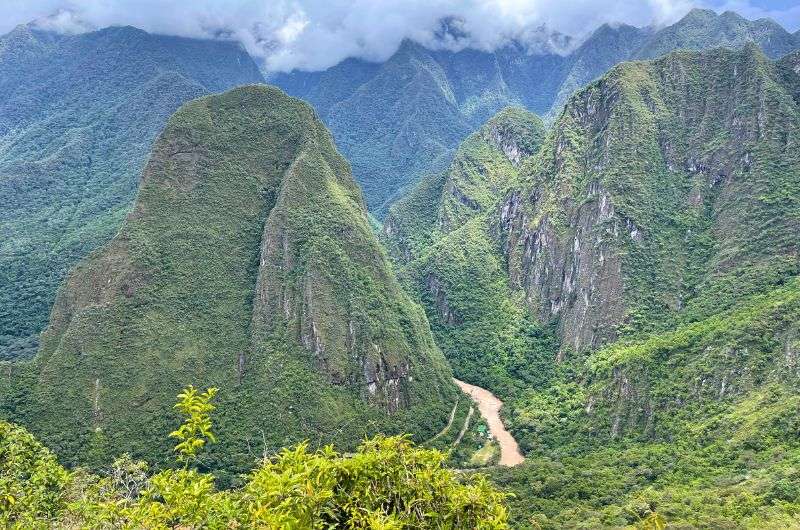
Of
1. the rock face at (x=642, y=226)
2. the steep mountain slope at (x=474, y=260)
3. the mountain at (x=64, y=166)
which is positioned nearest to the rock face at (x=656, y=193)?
the rock face at (x=642, y=226)

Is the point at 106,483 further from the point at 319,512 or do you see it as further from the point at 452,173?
the point at 452,173

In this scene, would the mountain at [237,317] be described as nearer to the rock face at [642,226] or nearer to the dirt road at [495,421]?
the dirt road at [495,421]

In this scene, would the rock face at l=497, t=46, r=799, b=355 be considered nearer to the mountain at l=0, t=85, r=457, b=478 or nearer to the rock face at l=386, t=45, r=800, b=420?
the rock face at l=386, t=45, r=800, b=420

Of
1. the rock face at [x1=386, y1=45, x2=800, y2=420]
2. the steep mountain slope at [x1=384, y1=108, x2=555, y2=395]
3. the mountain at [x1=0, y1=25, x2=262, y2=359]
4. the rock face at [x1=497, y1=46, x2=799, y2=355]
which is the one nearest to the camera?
the rock face at [x1=386, y1=45, x2=800, y2=420]

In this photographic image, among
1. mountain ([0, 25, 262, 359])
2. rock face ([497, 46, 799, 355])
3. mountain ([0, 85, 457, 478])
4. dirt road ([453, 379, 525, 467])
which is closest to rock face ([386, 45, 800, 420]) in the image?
rock face ([497, 46, 799, 355])

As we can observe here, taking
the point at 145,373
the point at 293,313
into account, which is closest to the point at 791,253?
the point at 293,313

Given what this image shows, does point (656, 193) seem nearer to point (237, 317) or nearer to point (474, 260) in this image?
point (474, 260)
